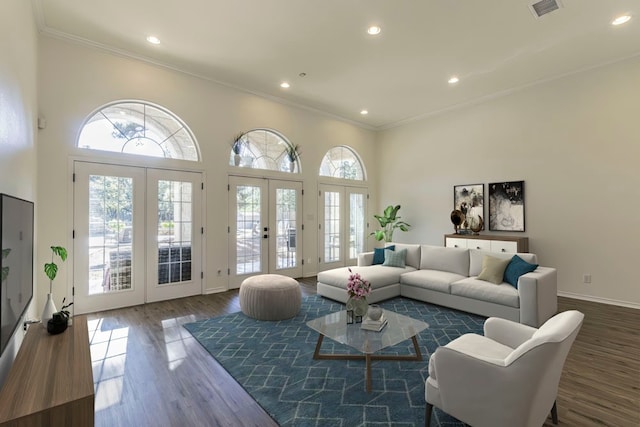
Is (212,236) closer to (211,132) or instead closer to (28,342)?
(211,132)

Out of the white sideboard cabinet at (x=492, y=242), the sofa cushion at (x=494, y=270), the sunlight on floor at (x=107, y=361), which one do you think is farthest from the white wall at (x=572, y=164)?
the sunlight on floor at (x=107, y=361)

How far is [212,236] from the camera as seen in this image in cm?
524

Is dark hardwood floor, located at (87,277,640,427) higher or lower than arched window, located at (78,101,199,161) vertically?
lower

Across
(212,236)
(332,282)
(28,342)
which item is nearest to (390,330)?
(332,282)

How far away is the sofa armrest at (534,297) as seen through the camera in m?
3.50

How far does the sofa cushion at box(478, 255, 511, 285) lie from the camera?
4070 millimetres

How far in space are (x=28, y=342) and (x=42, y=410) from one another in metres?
1.08

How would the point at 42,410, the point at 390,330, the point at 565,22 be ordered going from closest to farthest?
1. the point at 42,410
2. the point at 390,330
3. the point at 565,22

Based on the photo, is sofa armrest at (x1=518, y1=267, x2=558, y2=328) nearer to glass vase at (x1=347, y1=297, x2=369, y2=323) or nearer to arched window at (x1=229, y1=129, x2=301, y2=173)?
glass vase at (x1=347, y1=297, x2=369, y2=323)

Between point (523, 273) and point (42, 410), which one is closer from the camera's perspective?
point (42, 410)

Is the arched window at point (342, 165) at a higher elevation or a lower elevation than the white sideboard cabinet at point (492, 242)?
higher

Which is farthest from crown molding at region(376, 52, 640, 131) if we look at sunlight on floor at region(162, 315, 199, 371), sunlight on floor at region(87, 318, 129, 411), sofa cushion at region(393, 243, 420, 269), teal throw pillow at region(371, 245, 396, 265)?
sunlight on floor at region(87, 318, 129, 411)

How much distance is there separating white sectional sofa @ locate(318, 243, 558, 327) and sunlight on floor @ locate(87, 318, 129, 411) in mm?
2735

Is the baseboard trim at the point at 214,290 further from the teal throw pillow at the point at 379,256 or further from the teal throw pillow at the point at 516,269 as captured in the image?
the teal throw pillow at the point at 516,269
